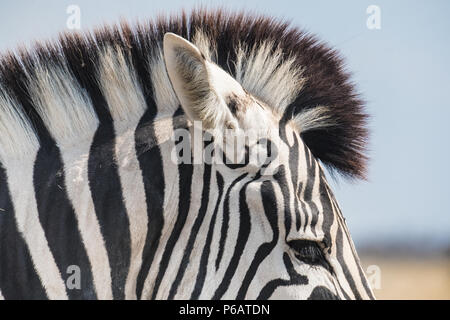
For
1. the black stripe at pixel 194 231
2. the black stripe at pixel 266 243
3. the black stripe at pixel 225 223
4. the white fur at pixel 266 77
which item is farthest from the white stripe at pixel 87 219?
the white fur at pixel 266 77

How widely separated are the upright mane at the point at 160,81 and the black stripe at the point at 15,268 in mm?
501

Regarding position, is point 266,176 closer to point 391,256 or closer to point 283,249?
point 283,249

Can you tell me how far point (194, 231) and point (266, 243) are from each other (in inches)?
16.6

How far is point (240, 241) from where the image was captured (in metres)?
3.73

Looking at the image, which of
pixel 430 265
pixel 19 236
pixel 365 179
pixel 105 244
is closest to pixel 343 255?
pixel 365 179

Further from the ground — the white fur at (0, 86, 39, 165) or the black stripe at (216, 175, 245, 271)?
the white fur at (0, 86, 39, 165)

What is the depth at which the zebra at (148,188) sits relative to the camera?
12.1 ft

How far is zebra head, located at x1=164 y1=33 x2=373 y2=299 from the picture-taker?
3658 mm

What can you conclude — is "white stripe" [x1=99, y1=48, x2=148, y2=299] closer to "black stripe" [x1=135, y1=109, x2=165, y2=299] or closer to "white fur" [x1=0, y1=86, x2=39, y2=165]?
"black stripe" [x1=135, y1=109, x2=165, y2=299]

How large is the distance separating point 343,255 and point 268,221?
49cm

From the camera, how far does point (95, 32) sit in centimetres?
430

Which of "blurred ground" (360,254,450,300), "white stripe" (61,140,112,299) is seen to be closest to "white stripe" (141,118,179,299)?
"white stripe" (61,140,112,299)

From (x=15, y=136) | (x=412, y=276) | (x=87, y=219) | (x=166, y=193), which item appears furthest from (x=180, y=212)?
(x=412, y=276)

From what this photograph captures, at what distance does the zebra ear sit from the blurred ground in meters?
13.3
